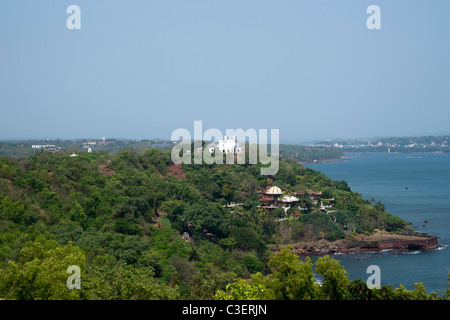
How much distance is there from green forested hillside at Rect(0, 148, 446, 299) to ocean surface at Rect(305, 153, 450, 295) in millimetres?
3275

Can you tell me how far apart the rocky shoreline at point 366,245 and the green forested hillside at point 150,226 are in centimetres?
78

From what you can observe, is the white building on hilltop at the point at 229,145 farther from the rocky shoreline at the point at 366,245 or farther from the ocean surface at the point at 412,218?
the rocky shoreline at the point at 366,245

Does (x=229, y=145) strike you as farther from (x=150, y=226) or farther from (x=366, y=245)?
(x=150, y=226)

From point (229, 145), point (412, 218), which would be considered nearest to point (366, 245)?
point (412, 218)

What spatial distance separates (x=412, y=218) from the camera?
31.4 metres

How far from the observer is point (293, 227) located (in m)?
25.5

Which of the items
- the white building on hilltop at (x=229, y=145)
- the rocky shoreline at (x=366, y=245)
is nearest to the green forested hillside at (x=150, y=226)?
the rocky shoreline at (x=366, y=245)

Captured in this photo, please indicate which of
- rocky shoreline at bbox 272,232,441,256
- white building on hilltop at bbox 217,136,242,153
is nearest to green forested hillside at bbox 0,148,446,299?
rocky shoreline at bbox 272,232,441,256

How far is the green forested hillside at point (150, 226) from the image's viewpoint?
905 centimetres

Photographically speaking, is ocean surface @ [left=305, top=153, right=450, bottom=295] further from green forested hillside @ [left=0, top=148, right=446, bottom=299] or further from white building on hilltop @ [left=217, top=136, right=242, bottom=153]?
white building on hilltop @ [left=217, top=136, right=242, bottom=153]

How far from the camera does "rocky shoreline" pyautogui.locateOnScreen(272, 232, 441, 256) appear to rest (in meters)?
23.8

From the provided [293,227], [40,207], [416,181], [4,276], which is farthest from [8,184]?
[416,181]

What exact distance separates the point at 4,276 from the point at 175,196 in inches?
667
